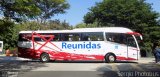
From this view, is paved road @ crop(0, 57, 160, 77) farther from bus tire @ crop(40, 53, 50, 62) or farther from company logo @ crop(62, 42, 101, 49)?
bus tire @ crop(40, 53, 50, 62)

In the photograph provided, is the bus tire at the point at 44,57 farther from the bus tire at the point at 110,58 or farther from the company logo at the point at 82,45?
the bus tire at the point at 110,58

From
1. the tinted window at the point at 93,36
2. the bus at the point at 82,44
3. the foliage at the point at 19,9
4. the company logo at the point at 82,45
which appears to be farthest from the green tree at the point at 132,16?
the foliage at the point at 19,9

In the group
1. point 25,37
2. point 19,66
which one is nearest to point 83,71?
point 19,66

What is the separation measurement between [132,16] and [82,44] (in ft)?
66.8

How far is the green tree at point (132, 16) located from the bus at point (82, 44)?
60.4 feet

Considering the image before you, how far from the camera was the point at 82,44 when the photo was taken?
1314 inches

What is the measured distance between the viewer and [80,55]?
110ft

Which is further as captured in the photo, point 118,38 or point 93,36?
point 93,36

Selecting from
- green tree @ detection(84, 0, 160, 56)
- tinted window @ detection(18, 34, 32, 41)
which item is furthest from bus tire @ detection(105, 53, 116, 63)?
green tree @ detection(84, 0, 160, 56)

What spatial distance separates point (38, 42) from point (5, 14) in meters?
10.0

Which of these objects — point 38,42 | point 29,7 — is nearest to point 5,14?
point 29,7

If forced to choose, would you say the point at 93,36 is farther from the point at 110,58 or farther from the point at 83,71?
the point at 83,71

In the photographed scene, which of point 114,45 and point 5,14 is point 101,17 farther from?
point 5,14

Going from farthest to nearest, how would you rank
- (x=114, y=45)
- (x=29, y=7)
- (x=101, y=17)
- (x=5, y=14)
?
1. (x=101, y=17)
2. (x=114, y=45)
3. (x=5, y=14)
4. (x=29, y=7)
